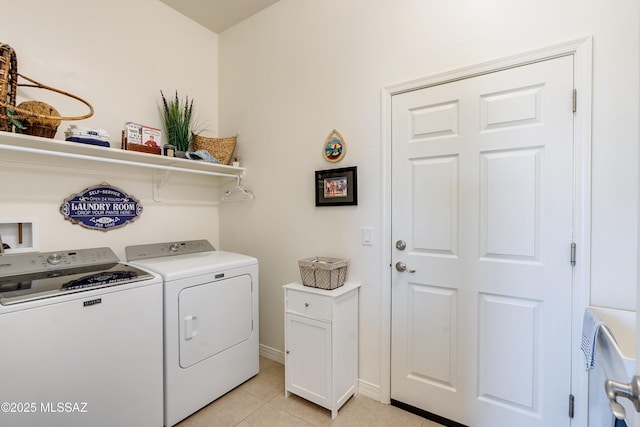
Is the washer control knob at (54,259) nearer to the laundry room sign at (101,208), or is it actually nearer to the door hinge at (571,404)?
the laundry room sign at (101,208)

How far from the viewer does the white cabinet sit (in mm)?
1863

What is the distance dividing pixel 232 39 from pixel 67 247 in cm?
226

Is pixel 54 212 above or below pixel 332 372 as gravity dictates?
above

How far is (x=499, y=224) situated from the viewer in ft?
5.38

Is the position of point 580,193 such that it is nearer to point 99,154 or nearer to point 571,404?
point 571,404

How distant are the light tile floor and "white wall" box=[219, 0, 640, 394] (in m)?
0.21

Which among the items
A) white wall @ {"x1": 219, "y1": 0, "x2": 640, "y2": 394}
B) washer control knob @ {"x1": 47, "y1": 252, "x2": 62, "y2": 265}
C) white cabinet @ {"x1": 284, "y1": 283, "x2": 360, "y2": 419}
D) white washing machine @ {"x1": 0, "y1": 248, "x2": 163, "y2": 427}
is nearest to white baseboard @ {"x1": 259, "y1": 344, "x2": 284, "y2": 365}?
white wall @ {"x1": 219, "y1": 0, "x2": 640, "y2": 394}

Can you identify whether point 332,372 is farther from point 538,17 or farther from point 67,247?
point 538,17

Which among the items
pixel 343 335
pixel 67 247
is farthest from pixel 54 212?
pixel 343 335

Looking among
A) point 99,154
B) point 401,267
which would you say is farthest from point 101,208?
point 401,267

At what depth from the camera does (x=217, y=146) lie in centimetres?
264

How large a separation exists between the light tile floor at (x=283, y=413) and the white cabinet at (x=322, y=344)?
0.23 feet

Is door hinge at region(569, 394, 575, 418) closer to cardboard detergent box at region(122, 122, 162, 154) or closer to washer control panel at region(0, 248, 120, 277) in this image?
washer control panel at region(0, 248, 120, 277)

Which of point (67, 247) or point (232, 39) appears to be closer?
point (67, 247)
